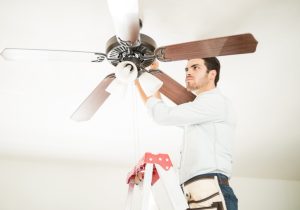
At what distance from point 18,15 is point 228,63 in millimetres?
1373

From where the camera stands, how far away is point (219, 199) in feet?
4.33

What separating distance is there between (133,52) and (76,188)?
267cm

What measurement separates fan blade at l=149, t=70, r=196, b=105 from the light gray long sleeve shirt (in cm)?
15

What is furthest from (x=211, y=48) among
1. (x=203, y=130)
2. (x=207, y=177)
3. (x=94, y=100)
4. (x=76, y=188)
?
(x=76, y=188)

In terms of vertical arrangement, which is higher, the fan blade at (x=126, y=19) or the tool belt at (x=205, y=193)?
the fan blade at (x=126, y=19)

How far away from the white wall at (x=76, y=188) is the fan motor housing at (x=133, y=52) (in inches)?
98.3

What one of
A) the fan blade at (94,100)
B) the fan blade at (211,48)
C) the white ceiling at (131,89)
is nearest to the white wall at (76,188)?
the white ceiling at (131,89)

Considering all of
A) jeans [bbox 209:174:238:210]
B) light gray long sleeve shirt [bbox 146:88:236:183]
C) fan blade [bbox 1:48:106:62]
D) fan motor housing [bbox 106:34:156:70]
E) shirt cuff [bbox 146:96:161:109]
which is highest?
fan motor housing [bbox 106:34:156:70]

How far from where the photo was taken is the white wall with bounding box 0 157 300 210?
11.6ft

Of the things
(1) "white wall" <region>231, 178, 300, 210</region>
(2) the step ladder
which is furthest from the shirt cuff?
(1) "white wall" <region>231, 178, 300, 210</region>

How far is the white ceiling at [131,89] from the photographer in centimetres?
173

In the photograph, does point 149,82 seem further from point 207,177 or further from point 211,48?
point 207,177

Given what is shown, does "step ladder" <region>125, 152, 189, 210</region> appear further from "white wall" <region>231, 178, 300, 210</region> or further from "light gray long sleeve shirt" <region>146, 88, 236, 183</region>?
"white wall" <region>231, 178, 300, 210</region>

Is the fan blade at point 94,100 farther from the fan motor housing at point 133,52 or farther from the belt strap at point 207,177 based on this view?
the belt strap at point 207,177
